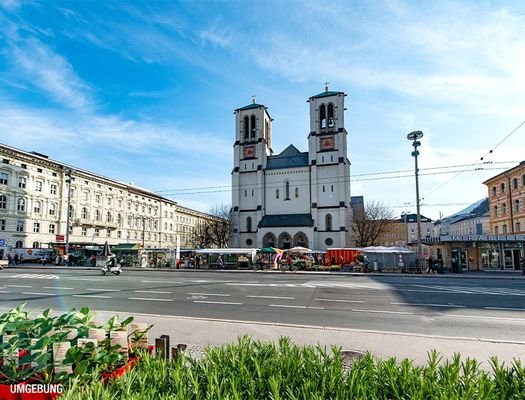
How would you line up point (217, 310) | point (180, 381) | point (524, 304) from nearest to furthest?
point (180, 381) < point (217, 310) < point (524, 304)

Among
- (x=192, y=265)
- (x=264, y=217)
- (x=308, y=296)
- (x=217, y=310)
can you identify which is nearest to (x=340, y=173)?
(x=264, y=217)

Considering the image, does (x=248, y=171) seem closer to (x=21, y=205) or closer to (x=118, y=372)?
(x=21, y=205)

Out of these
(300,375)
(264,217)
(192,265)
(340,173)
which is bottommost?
(192,265)

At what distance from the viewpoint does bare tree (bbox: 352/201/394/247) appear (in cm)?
6241

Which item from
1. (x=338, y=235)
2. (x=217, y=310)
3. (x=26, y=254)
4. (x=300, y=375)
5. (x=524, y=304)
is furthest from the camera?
(x=338, y=235)

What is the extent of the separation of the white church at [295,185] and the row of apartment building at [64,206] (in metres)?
24.5

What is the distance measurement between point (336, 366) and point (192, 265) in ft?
133

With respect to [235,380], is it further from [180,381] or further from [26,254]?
[26,254]

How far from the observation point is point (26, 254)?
151 feet

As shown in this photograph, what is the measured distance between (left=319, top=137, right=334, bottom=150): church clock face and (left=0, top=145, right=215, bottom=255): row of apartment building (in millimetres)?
40194

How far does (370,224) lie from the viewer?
63.1 m

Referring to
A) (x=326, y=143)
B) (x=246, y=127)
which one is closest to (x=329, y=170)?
(x=326, y=143)

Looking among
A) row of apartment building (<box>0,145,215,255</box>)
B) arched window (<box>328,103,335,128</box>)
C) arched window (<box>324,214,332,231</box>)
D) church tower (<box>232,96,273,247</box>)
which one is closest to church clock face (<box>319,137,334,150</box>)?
arched window (<box>328,103,335,128</box>)

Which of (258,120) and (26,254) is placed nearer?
(26,254)
